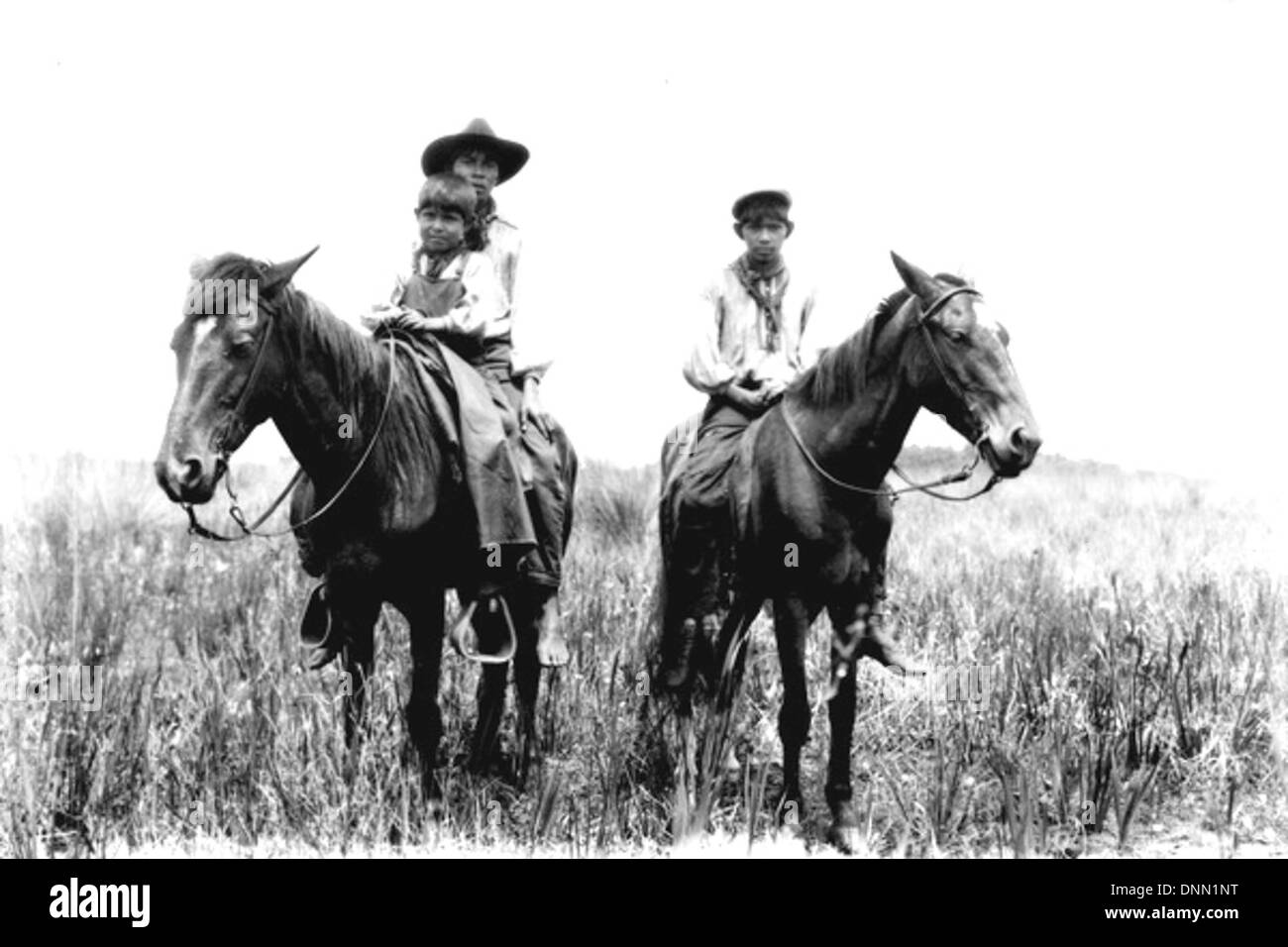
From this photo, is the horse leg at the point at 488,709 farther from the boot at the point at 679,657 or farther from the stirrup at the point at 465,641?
the boot at the point at 679,657

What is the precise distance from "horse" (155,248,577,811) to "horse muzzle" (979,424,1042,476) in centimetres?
217

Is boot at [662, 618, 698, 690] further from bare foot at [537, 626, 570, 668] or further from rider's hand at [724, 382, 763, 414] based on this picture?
rider's hand at [724, 382, 763, 414]

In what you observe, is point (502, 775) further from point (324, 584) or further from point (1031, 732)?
point (1031, 732)

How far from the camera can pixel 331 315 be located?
16.1ft

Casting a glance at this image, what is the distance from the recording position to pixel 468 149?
639cm

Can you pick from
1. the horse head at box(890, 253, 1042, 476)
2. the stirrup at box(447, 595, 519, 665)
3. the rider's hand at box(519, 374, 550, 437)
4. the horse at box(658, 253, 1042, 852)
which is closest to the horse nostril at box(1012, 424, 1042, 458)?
the horse head at box(890, 253, 1042, 476)

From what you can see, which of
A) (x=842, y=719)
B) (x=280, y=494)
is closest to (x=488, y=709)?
(x=280, y=494)

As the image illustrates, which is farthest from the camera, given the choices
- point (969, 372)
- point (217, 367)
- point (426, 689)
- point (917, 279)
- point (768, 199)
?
point (768, 199)

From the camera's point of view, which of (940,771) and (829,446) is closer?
(940,771)

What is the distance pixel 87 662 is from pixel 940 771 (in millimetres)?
3980

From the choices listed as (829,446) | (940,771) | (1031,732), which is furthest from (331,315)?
(1031,732)

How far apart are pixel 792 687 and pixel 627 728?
748mm

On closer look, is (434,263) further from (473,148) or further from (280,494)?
A: (280,494)

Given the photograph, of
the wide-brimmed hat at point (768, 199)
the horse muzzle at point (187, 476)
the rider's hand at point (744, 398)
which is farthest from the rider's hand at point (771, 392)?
the horse muzzle at point (187, 476)
